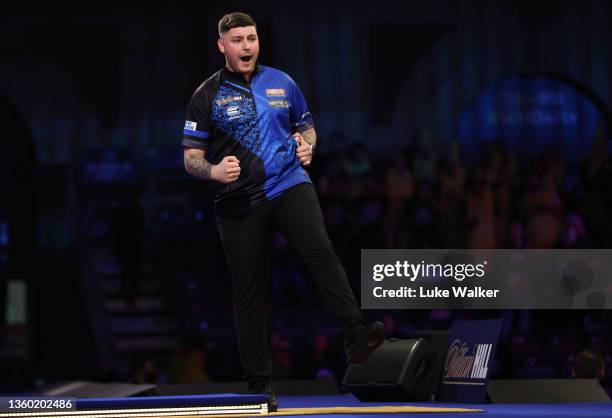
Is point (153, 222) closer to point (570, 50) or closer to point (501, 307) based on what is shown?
point (501, 307)

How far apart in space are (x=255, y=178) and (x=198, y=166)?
21 cm

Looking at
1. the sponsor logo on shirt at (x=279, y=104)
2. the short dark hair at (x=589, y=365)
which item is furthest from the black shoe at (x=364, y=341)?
the short dark hair at (x=589, y=365)

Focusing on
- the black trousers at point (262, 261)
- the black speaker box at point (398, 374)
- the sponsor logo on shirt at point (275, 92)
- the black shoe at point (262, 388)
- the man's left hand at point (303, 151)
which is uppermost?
the sponsor logo on shirt at point (275, 92)

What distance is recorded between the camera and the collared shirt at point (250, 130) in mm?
3641

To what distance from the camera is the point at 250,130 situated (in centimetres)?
365

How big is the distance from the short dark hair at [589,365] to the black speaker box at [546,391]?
694 mm

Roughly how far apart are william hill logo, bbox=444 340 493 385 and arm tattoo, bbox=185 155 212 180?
1.55 meters

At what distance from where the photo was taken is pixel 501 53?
450 inches

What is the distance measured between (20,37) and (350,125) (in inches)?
138

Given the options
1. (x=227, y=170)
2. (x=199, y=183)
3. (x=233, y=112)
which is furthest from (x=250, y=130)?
(x=199, y=183)

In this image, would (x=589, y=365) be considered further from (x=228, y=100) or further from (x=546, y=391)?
(x=228, y=100)

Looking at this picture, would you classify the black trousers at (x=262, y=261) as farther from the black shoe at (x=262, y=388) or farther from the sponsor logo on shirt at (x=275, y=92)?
the sponsor logo on shirt at (x=275, y=92)

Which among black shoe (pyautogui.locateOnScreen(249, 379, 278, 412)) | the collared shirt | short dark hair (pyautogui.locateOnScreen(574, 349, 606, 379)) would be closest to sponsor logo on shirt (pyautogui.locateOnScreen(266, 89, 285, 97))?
the collared shirt

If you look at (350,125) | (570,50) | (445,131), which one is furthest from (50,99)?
(570,50)
